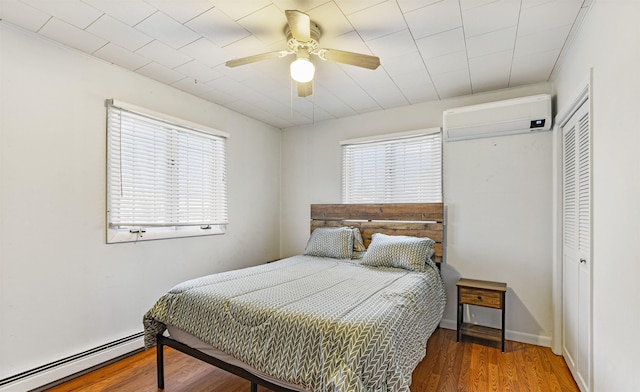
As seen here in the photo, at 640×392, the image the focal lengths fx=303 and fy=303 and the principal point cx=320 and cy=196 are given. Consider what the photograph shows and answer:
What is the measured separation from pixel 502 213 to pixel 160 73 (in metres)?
3.52

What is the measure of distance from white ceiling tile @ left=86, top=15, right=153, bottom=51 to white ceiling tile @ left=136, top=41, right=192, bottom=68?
5 centimetres

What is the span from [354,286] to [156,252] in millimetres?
1924

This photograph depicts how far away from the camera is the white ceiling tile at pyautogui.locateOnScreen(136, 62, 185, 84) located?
262 centimetres

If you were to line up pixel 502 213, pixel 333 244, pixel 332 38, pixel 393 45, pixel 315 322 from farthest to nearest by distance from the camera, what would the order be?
pixel 333 244 < pixel 502 213 < pixel 393 45 < pixel 332 38 < pixel 315 322

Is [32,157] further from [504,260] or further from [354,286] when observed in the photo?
[504,260]

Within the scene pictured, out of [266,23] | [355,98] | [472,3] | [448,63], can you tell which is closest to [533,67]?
[448,63]

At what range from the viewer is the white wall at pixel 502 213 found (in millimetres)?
2859

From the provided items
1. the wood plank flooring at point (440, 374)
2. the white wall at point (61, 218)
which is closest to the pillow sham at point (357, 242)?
the wood plank flooring at point (440, 374)

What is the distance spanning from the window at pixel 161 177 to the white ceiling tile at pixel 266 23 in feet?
4.52

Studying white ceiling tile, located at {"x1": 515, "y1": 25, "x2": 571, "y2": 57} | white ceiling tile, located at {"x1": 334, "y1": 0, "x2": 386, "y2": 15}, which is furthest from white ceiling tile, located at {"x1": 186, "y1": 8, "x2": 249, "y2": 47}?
white ceiling tile, located at {"x1": 515, "y1": 25, "x2": 571, "y2": 57}

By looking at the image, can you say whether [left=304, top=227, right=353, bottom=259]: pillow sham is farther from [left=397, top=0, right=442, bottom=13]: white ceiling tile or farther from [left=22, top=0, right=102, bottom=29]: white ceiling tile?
[left=22, top=0, right=102, bottom=29]: white ceiling tile

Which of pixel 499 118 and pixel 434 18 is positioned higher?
pixel 434 18

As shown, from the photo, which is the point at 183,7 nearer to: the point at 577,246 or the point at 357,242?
the point at 357,242

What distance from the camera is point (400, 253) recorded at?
2.87 meters
